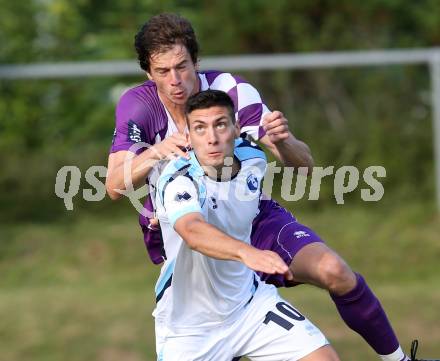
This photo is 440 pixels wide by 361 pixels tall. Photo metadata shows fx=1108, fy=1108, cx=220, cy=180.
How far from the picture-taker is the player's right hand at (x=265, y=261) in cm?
405

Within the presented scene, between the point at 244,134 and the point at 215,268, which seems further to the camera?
the point at 244,134

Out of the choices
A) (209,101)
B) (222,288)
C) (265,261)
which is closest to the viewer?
(265,261)

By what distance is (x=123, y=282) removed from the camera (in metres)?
11.1

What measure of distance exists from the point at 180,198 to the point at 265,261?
743 millimetres

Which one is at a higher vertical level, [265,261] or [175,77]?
[175,77]

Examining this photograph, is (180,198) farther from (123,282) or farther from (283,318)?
(123,282)

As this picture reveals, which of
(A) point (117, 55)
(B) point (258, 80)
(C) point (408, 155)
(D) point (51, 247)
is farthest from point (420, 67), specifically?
(D) point (51, 247)

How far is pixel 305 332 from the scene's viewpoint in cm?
511

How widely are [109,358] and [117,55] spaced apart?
4783 millimetres

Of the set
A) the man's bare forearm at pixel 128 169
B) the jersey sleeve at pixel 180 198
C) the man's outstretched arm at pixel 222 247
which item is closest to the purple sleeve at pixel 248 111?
the man's bare forearm at pixel 128 169

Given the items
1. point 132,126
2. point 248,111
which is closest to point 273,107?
point 248,111

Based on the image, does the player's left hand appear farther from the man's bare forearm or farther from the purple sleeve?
the man's bare forearm

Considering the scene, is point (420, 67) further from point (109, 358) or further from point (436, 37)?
point (109, 358)

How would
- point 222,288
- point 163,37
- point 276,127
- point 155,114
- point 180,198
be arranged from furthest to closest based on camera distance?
point 155,114 → point 163,37 → point 222,288 → point 276,127 → point 180,198
